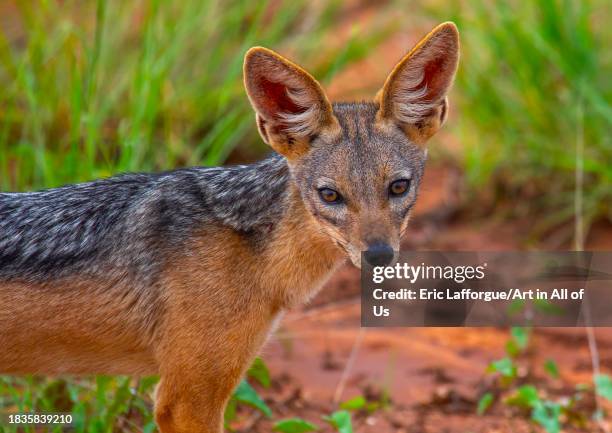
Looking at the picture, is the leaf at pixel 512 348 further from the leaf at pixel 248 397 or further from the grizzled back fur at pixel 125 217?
the grizzled back fur at pixel 125 217

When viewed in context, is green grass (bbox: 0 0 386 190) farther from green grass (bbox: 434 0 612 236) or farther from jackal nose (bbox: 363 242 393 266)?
jackal nose (bbox: 363 242 393 266)

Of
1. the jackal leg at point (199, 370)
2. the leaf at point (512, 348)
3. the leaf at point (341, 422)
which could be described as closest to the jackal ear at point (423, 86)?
the jackal leg at point (199, 370)

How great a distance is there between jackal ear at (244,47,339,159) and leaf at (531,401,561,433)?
2.26 metres

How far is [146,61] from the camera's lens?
266 inches

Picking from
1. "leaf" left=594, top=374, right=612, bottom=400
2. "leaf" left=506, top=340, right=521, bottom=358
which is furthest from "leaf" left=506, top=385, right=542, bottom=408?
"leaf" left=506, top=340, right=521, bottom=358

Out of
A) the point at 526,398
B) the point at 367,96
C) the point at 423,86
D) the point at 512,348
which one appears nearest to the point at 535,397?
the point at 526,398

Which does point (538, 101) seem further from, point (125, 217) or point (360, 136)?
point (125, 217)

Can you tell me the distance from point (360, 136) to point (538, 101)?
457 centimetres

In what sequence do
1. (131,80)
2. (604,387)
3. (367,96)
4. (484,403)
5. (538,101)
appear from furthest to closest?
1. (367,96)
2. (538,101)
3. (131,80)
4. (484,403)
5. (604,387)

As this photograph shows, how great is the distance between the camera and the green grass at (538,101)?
859 cm

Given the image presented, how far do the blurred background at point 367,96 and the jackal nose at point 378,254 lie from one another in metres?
1.37

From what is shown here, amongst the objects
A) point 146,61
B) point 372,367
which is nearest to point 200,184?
point 146,61

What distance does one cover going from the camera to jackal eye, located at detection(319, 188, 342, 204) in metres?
4.58

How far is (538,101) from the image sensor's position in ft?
29.1
